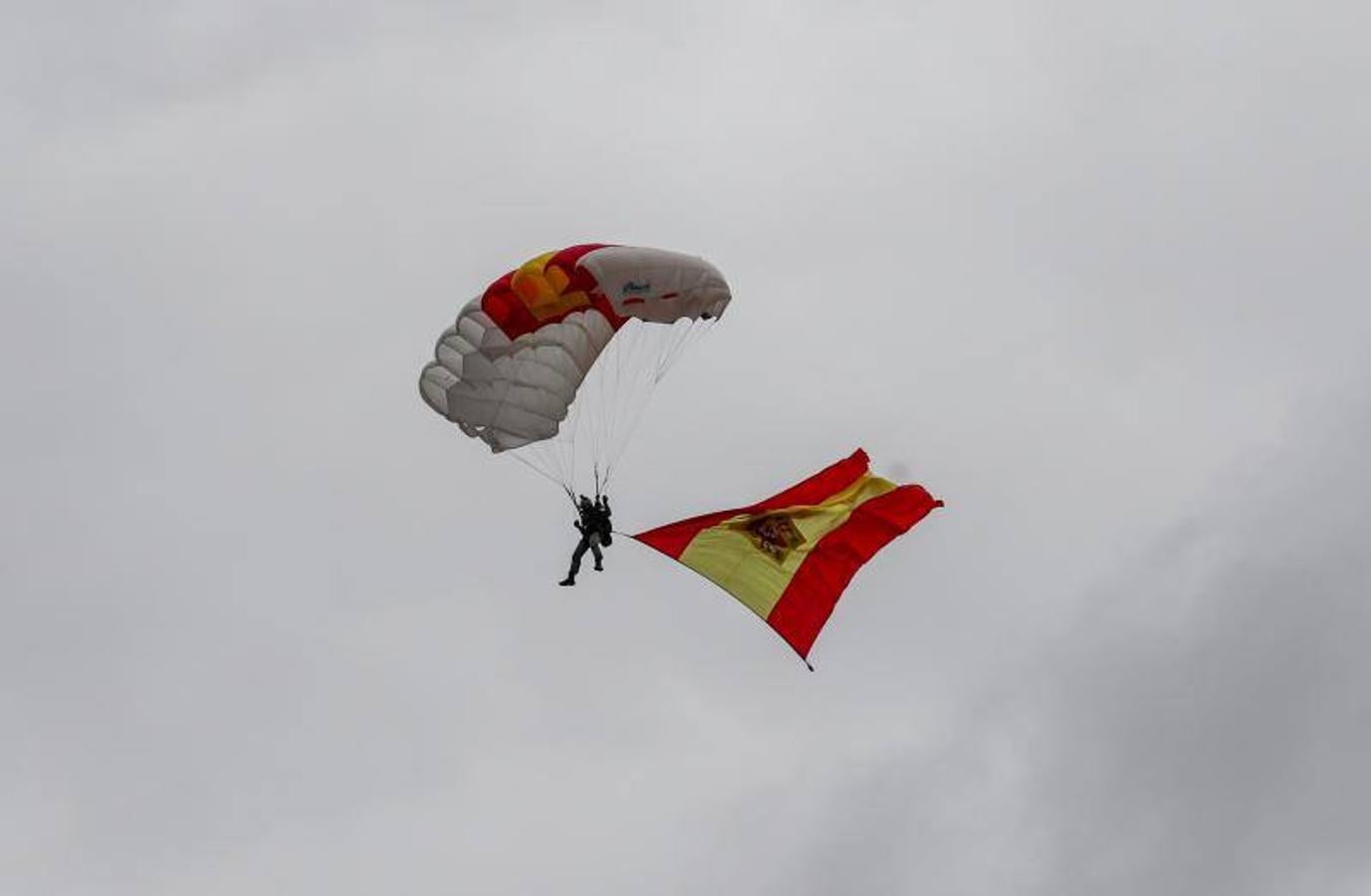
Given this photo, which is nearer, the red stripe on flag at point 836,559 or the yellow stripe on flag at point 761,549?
the red stripe on flag at point 836,559

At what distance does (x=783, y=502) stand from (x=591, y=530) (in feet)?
11.5

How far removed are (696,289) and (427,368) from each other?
412cm

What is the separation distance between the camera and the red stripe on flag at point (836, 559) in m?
35.0

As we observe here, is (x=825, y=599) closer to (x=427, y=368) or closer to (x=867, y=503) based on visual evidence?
(x=867, y=503)

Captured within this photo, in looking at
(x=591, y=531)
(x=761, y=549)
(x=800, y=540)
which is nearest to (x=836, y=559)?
(x=800, y=540)

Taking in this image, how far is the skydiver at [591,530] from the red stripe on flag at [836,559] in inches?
107

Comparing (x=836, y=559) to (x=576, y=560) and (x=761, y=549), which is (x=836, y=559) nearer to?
(x=761, y=549)

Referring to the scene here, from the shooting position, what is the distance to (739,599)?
A: 3494cm

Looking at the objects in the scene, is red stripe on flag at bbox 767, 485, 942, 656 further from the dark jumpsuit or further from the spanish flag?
the dark jumpsuit

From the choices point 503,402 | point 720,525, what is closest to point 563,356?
point 503,402

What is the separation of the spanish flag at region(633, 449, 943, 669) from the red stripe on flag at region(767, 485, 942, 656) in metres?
0.01

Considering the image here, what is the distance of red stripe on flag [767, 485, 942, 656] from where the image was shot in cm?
3500

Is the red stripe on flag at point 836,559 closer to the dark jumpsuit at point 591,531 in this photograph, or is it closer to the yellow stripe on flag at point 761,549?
the yellow stripe on flag at point 761,549

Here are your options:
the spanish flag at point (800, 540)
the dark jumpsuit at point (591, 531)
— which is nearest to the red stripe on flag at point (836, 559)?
the spanish flag at point (800, 540)
